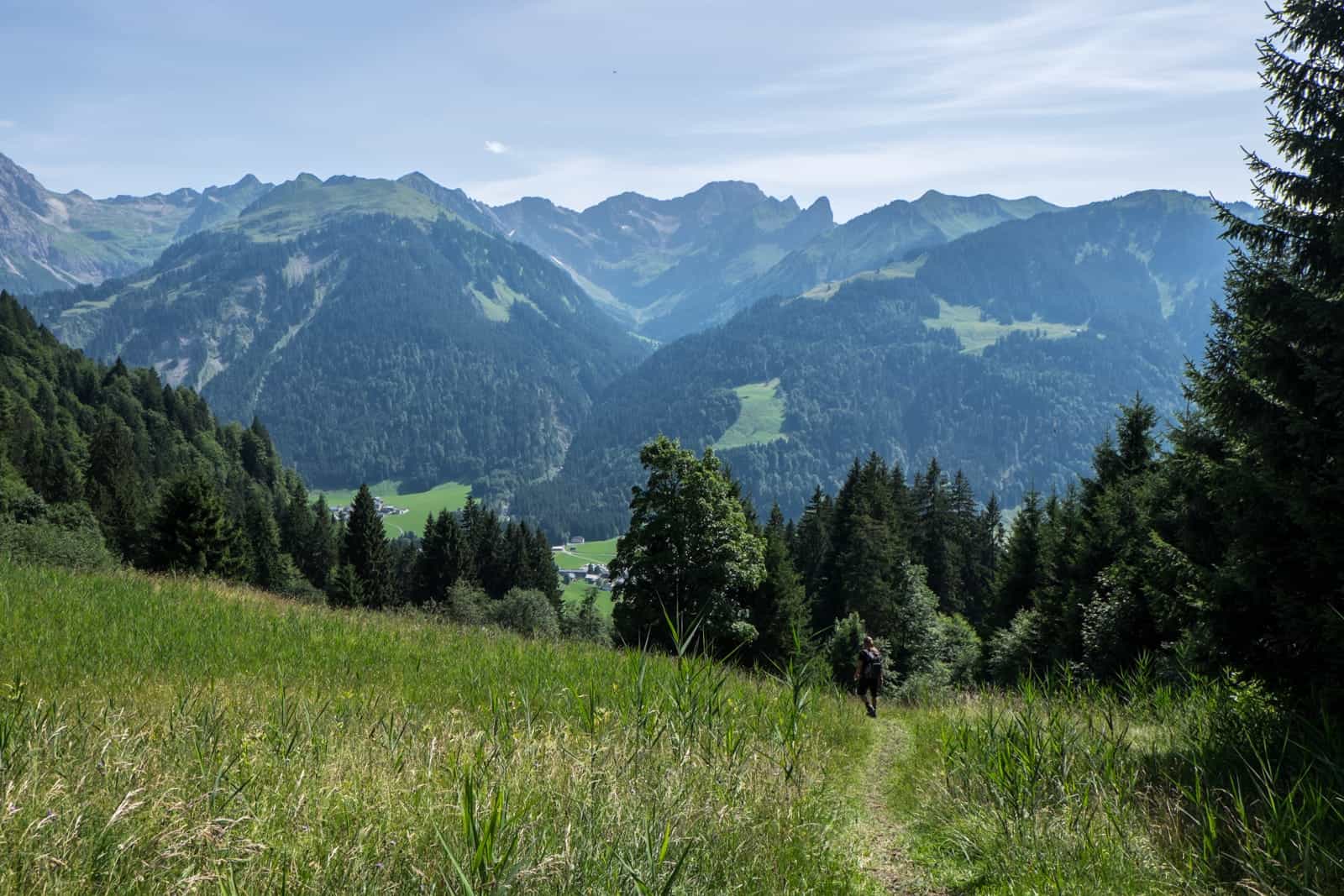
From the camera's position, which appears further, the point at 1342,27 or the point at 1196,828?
the point at 1342,27

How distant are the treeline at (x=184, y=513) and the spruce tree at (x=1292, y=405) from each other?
67.2 ft

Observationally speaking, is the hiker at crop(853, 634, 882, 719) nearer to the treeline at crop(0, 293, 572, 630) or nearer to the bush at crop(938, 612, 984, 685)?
the treeline at crop(0, 293, 572, 630)

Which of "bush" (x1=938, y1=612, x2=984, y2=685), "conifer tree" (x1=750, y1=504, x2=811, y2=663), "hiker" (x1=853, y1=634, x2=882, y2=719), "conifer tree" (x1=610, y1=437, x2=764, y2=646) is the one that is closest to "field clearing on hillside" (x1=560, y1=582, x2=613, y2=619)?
"bush" (x1=938, y1=612, x2=984, y2=685)

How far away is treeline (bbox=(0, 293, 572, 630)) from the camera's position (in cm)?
4656

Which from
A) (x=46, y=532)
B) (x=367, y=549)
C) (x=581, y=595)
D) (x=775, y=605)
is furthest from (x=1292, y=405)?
(x=581, y=595)

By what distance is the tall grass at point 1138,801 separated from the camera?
4449 millimetres

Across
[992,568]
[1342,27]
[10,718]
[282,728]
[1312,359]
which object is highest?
[1342,27]

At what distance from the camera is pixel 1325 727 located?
5.82m

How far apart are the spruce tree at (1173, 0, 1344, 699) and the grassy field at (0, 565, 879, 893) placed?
14.9 feet

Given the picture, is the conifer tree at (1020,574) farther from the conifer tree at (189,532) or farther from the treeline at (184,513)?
the conifer tree at (189,532)

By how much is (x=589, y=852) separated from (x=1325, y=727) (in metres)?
5.88

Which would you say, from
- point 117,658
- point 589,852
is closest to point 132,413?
point 117,658

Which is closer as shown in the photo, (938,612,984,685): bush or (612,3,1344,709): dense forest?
(612,3,1344,709): dense forest

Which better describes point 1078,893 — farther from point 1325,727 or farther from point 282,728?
point 282,728
